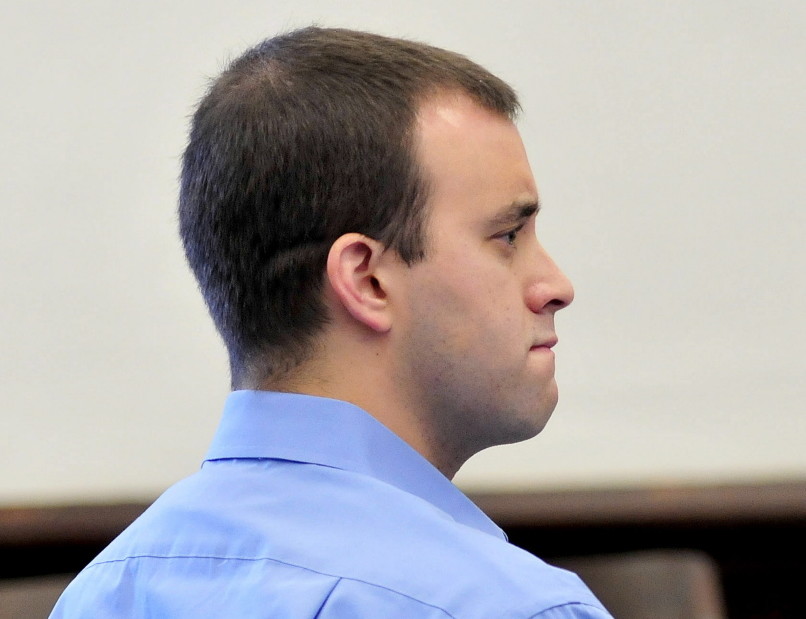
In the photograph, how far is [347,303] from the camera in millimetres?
632

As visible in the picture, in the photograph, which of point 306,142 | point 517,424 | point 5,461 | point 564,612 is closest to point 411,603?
point 564,612

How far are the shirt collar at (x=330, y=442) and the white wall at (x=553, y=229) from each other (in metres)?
0.73

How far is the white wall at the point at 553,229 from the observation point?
4.41 feet

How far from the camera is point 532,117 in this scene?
1.41 meters

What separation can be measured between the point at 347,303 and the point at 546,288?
131 mm

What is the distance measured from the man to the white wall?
65 cm

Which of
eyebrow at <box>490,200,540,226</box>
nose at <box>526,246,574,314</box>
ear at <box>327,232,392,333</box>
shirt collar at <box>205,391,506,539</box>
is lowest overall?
shirt collar at <box>205,391,506,539</box>

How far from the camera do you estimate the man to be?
1.92 ft

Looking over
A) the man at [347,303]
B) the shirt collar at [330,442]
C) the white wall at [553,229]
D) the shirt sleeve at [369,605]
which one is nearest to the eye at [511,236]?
the man at [347,303]

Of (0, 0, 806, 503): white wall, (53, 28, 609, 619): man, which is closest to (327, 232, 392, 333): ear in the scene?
(53, 28, 609, 619): man

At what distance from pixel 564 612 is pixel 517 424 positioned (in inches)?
7.1

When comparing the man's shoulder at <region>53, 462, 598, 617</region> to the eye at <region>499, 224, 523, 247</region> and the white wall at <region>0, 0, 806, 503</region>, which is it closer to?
the eye at <region>499, 224, 523, 247</region>

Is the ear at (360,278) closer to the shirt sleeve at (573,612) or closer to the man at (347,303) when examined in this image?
the man at (347,303)

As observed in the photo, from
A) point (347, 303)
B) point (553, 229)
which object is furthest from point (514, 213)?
point (553, 229)
